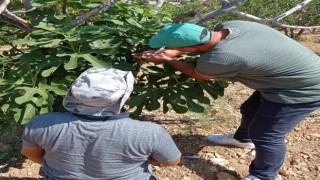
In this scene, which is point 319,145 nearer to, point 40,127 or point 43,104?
point 43,104

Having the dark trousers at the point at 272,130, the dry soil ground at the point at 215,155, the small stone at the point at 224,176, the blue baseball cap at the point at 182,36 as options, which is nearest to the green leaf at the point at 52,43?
the blue baseball cap at the point at 182,36

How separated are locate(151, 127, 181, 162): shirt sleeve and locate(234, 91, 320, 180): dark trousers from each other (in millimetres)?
951

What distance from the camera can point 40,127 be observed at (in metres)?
1.84

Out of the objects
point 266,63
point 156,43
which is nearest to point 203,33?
point 156,43

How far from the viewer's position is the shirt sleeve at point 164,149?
74.9 inches

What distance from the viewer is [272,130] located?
9.15 feet

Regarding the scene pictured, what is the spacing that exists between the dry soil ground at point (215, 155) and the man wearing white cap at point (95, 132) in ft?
4.45

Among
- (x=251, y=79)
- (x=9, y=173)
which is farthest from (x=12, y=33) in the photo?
(x=251, y=79)

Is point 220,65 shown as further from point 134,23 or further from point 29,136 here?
point 29,136

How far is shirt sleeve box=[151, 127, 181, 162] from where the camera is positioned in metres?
1.90

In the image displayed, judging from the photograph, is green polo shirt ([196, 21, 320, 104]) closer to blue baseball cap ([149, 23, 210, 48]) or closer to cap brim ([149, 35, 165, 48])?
blue baseball cap ([149, 23, 210, 48])

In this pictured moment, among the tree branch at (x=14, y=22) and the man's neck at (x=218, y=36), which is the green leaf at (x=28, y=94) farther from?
the man's neck at (x=218, y=36)

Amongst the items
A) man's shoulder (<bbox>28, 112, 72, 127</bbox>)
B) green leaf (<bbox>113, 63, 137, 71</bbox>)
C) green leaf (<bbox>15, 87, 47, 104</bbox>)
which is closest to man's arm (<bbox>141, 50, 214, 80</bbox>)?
green leaf (<bbox>113, 63, 137, 71</bbox>)

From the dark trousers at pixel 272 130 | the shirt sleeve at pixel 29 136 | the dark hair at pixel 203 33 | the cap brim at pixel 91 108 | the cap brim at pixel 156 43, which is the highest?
the dark hair at pixel 203 33
